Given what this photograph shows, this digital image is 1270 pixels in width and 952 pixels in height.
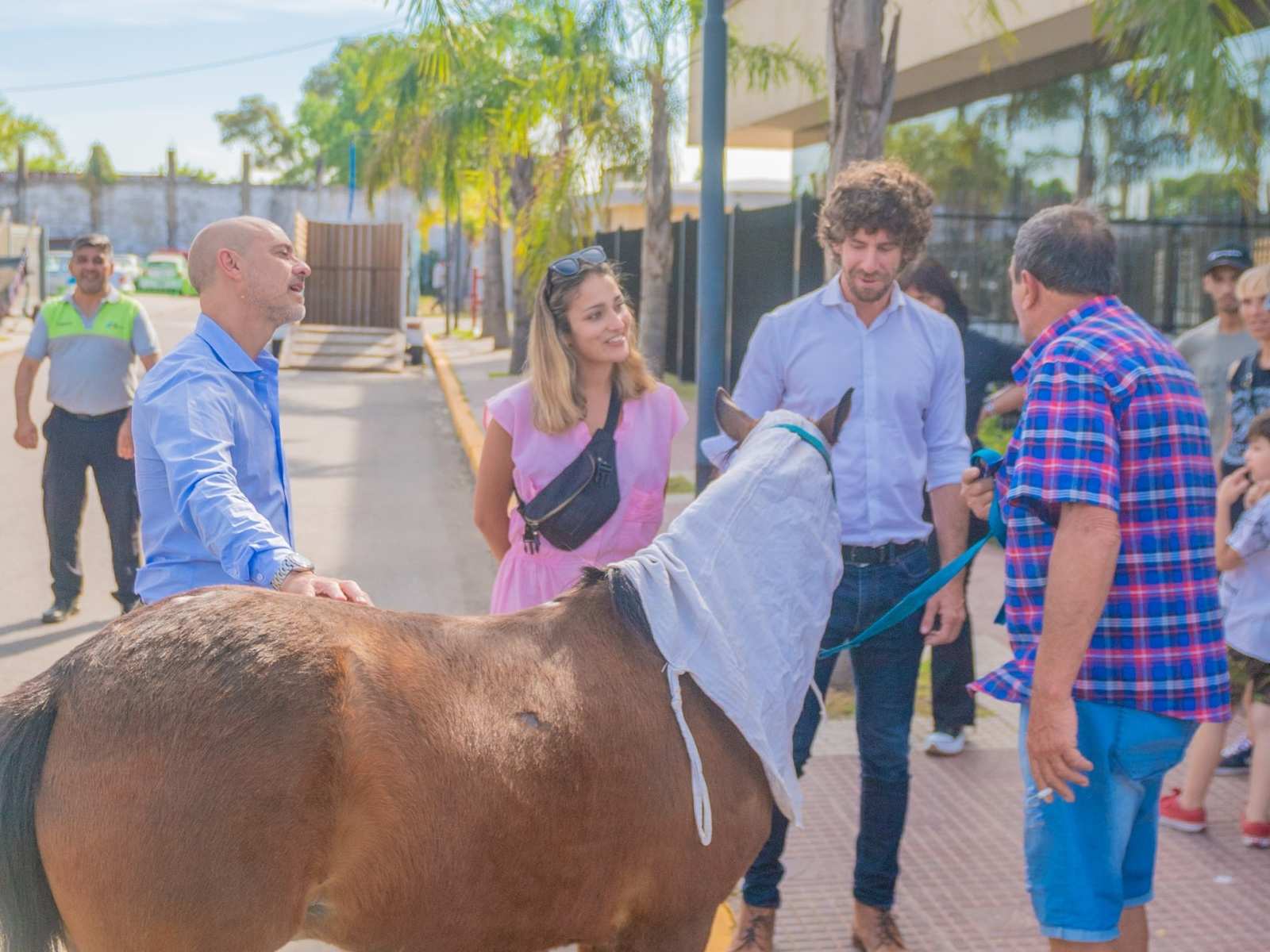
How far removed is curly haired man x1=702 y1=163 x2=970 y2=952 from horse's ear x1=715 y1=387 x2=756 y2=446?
1.62 ft

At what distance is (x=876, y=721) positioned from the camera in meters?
3.83

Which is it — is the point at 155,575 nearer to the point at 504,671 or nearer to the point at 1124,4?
the point at 504,671

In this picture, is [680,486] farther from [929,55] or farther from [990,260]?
[929,55]

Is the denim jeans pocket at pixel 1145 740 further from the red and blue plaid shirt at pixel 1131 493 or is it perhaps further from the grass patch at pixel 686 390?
the grass patch at pixel 686 390

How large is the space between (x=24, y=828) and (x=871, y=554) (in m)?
2.32

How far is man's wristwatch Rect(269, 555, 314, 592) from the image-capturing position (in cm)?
276

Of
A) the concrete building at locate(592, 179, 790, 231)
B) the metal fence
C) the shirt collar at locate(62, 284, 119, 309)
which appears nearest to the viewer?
the shirt collar at locate(62, 284, 119, 309)

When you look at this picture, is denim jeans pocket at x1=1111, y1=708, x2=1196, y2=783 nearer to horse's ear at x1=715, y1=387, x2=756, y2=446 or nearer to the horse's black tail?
horse's ear at x1=715, y1=387, x2=756, y2=446

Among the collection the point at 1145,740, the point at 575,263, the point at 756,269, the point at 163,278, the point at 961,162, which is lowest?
the point at 1145,740

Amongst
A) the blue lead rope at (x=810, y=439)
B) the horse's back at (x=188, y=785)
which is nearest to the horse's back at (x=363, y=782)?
the horse's back at (x=188, y=785)

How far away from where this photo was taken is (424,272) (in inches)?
2235

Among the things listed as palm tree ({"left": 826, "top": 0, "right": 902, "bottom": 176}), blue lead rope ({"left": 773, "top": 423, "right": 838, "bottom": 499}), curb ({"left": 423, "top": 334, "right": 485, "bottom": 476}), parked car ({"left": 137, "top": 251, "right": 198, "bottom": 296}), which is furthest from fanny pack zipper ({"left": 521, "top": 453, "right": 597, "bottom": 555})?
parked car ({"left": 137, "top": 251, "right": 198, "bottom": 296})

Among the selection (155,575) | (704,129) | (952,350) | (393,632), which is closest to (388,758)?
(393,632)

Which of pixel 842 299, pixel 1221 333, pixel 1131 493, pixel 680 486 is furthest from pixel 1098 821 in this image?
pixel 680 486
